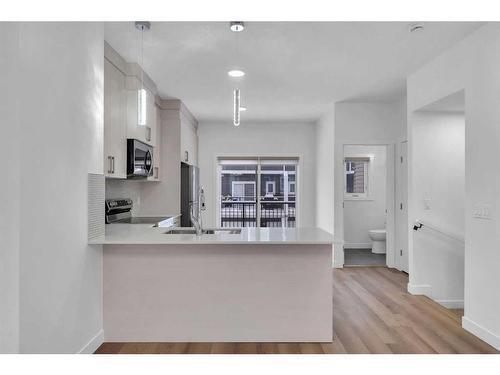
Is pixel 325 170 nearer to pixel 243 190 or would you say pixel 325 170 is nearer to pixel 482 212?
pixel 243 190

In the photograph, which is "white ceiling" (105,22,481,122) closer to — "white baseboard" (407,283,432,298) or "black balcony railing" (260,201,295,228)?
"white baseboard" (407,283,432,298)

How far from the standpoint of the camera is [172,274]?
2785 millimetres

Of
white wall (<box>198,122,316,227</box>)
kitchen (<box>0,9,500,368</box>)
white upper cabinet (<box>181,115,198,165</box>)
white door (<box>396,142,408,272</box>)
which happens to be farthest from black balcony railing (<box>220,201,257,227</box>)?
white door (<box>396,142,408,272</box>)

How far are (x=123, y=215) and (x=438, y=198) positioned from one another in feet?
12.0

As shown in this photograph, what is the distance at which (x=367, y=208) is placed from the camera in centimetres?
738

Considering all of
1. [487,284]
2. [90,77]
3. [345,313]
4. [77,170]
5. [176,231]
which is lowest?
[345,313]

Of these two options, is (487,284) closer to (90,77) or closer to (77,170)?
(77,170)

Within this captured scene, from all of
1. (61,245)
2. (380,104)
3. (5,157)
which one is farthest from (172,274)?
(380,104)

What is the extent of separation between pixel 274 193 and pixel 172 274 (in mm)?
4657

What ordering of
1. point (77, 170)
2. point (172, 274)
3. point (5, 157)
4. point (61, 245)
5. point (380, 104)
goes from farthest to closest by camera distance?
point (380, 104) < point (172, 274) < point (77, 170) < point (61, 245) < point (5, 157)

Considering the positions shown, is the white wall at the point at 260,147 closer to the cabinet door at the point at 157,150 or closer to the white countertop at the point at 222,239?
the cabinet door at the point at 157,150

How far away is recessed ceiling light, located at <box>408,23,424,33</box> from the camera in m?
2.92

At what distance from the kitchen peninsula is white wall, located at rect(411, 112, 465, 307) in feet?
6.05

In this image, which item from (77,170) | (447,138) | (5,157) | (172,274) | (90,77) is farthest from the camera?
(447,138)
